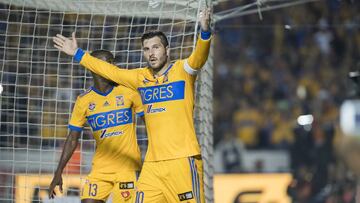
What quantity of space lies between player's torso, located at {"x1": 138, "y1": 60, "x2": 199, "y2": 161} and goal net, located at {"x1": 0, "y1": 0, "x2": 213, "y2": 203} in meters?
2.16

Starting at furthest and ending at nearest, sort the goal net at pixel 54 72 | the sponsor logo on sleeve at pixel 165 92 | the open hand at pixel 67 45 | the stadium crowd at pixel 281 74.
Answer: the stadium crowd at pixel 281 74 < the goal net at pixel 54 72 < the open hand at pixel 67 45 < the sponsor logo on sleeve at pixel 165 92

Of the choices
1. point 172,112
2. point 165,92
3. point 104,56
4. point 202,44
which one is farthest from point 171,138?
point 104,56

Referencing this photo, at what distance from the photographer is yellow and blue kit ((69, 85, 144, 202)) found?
6.48 m

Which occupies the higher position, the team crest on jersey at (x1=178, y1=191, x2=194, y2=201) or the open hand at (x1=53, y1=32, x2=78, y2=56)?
the open hand at (x1=53, y1=32, x2=78, y2=56)

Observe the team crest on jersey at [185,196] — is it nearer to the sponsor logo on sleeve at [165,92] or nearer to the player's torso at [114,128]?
the sponsor logo on sleeve at [165,92]

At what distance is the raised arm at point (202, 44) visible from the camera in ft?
16.7

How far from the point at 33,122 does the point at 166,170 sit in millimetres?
3589

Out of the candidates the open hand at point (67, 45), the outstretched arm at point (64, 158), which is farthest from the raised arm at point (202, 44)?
the outstretched arm at point (64, 158)

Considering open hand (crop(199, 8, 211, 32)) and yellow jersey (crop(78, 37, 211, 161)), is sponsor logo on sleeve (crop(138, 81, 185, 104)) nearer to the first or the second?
yellow jersey (crop(78, 37, 211, 161))

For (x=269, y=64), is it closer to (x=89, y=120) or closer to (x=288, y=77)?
(x=288, y=77)

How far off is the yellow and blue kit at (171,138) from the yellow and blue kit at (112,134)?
35.6 inches

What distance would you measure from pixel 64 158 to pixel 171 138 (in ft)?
4.46

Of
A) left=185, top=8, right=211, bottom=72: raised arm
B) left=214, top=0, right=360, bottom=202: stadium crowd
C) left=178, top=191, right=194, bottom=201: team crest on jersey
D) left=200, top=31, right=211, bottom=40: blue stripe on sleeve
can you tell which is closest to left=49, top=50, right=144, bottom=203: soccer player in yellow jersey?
left=178, top=191, right=194, bottom=201: team crest on jersey

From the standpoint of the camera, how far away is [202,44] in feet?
16.9
